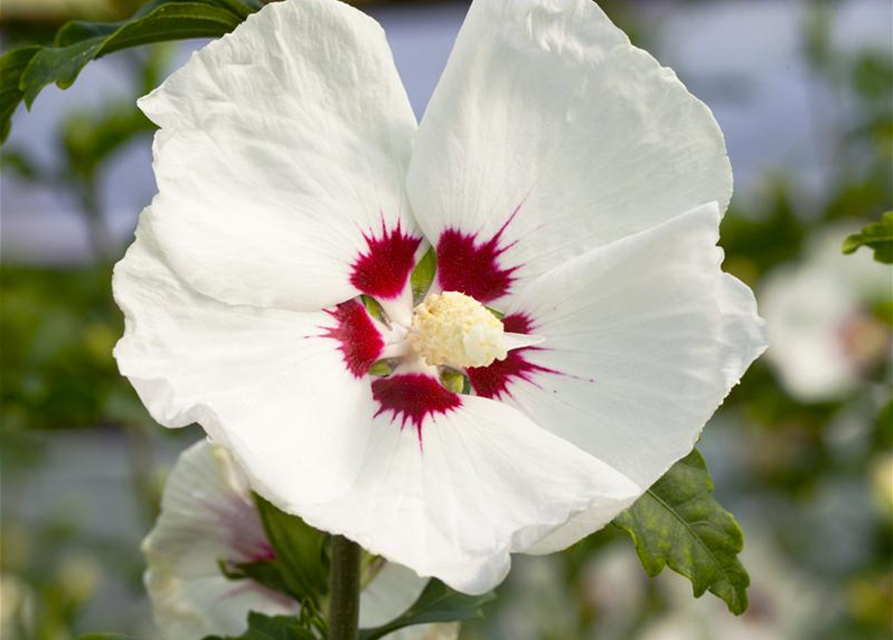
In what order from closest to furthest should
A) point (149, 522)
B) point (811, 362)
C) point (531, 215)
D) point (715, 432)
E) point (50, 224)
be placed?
point (531, 215) → point (149, 522) → point (811, 362) → point (715, 432) → point (50, 224)

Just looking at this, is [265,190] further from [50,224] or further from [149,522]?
[50,224]

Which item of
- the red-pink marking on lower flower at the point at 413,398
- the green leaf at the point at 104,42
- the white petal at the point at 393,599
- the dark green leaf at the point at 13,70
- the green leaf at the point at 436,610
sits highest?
the green leaf at the point at 104,42

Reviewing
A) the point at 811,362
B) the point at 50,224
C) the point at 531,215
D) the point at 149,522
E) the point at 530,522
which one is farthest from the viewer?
the point at 50,224

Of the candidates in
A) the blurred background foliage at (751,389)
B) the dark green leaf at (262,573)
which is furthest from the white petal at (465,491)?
the blurred background foliage at (751,389)

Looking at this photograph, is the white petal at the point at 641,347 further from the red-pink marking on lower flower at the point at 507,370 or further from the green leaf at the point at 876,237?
the green leaf at the point at 876,237

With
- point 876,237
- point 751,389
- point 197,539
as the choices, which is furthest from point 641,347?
point 751,389

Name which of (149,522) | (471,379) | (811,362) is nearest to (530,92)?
(471,379)
